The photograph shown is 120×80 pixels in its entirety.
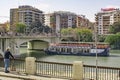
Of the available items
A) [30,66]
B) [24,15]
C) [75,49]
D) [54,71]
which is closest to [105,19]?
[24,15]

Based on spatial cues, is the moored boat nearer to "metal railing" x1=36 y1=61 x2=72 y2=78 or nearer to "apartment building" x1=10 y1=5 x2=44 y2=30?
"metal railing" x1=36 y1=61 x2=72 y2=78

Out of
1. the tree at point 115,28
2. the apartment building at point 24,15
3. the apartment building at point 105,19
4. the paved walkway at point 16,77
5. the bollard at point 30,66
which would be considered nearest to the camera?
the paved walkway at point 16,77

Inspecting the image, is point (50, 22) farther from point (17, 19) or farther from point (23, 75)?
point (23, 75)

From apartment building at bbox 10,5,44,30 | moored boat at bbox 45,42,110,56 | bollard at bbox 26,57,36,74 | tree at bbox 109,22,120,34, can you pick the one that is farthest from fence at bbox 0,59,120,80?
apartment building at bbox 10,5,44,30

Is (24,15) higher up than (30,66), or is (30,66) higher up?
(24,15)

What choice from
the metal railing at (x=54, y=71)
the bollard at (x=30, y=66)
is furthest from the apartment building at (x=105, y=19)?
the bollard at (x=30, y=66)

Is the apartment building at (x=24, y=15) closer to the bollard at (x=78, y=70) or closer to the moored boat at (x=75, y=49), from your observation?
the moored boat at (x=75, y=49)

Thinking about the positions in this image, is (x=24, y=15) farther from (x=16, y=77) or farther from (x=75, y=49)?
(x=16, y=77)

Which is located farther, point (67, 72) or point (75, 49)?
point (75, 49)

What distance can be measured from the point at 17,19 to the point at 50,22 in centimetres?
2577

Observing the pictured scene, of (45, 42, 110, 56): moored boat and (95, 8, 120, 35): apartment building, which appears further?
(95, 8, 120, 35): apartment building

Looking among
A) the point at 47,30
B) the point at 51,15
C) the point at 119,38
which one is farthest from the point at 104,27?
the point at 119,38

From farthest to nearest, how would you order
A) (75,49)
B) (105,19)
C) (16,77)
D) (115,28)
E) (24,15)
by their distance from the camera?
(24,15) → (105,19) → (115,28) → (75,49) → (16,77)

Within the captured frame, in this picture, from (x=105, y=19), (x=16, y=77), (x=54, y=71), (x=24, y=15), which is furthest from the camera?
(x=24, y=15)
